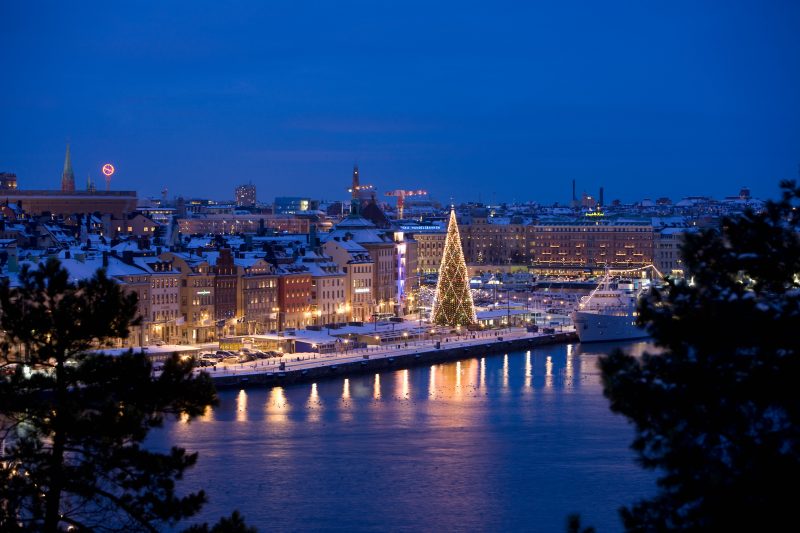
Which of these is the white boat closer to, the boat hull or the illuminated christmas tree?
the boat hull

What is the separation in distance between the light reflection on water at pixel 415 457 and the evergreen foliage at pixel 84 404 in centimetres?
489

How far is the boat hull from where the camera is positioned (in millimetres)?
27516

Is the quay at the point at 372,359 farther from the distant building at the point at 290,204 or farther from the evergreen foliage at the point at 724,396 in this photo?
the distant building at the point at 290,204

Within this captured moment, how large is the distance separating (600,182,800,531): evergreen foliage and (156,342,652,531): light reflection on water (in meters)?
5.49

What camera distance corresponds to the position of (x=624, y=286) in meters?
33.0

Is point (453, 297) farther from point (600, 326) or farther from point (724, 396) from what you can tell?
point (724, 396)

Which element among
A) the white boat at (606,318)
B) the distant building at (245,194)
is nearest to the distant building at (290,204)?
the distant building at (245,194)

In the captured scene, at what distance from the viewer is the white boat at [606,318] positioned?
2756 cm

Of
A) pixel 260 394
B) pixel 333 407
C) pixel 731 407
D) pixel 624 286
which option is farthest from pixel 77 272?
pixel 731 407

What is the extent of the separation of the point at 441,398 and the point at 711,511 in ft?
43.1

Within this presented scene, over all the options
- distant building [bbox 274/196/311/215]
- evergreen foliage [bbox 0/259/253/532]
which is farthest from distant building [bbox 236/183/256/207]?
evergreen foliage [bbox 0/259/253/532]

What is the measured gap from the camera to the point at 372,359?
22.2 metres

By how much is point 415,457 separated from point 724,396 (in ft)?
27.5

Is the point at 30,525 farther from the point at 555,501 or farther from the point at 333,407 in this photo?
the point at 333,407
